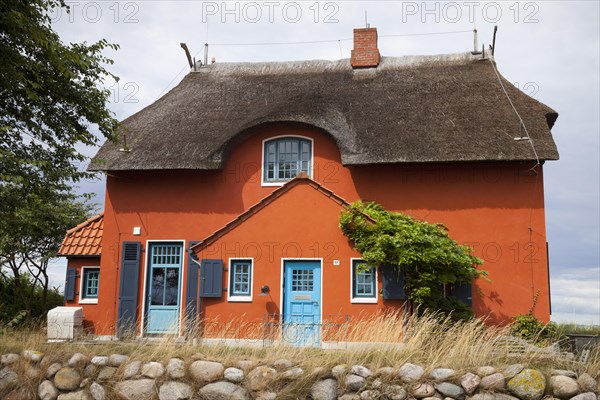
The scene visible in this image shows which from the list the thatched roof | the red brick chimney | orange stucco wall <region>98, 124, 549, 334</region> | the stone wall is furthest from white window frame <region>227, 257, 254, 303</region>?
the red brick chimney

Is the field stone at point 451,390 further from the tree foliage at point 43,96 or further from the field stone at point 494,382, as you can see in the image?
the tree foliage at point 43,96

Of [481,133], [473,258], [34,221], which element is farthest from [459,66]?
[34,221]

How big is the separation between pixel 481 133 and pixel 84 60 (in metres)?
9.27

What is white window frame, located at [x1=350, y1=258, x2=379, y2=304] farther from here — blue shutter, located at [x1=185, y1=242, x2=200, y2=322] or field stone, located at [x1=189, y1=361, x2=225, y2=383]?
field stone, located at [x1=189, y1=361, x2=225, y2=383]

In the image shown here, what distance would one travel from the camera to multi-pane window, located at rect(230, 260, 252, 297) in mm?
13898

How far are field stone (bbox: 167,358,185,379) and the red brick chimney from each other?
40.4 ft

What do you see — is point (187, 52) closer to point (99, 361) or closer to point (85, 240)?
point (85, 240)

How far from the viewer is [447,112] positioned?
15.9 meters

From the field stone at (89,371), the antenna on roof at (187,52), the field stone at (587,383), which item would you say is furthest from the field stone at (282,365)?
the antenna on roof at (187,52)

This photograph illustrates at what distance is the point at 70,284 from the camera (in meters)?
16.1

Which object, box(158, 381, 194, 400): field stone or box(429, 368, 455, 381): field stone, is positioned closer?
box(429, 368, 455, 381): field stone

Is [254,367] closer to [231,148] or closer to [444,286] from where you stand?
[444,286]

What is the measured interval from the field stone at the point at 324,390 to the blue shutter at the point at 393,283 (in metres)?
4.42

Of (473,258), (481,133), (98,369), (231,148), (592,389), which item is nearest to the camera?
(592,389)
